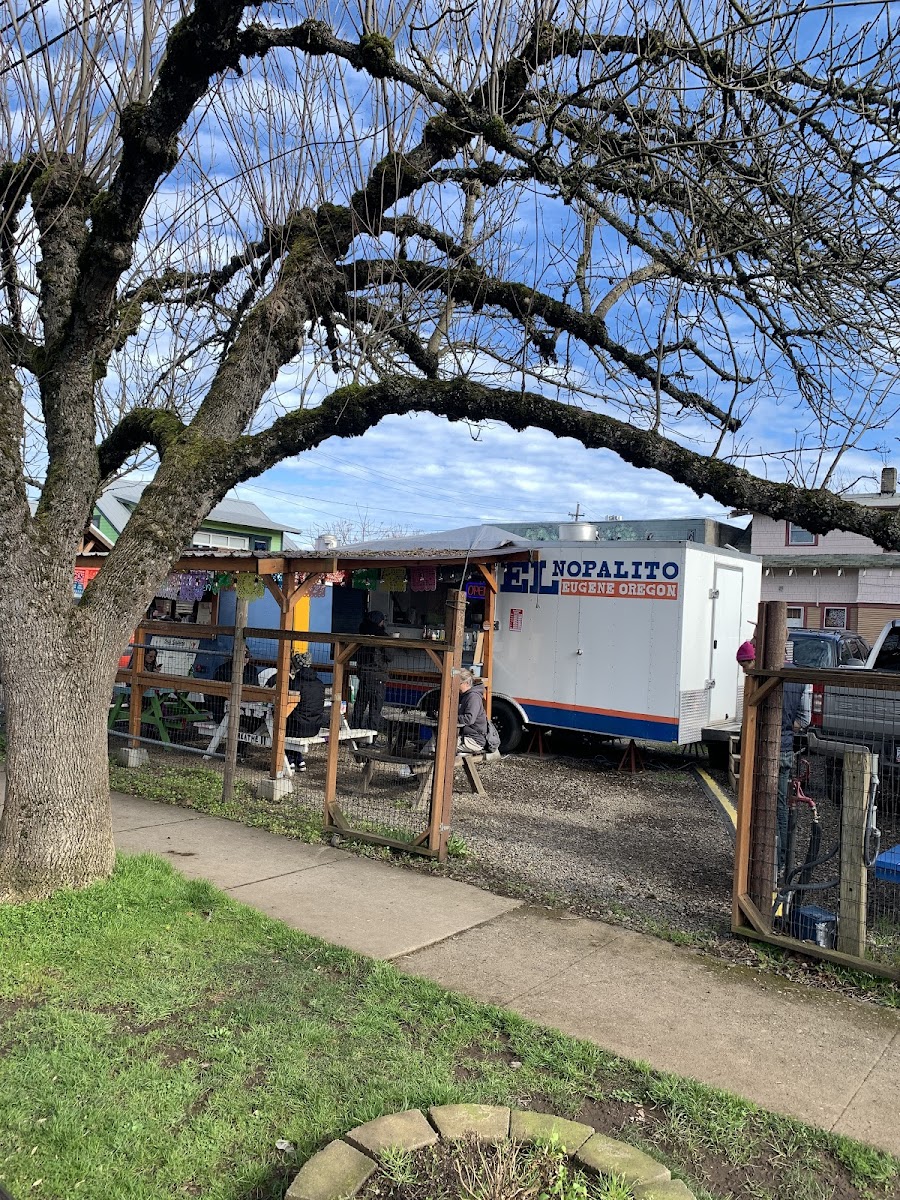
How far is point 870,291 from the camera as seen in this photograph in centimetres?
573

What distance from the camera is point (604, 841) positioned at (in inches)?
322

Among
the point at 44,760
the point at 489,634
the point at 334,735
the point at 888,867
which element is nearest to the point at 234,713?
the point at 334,735

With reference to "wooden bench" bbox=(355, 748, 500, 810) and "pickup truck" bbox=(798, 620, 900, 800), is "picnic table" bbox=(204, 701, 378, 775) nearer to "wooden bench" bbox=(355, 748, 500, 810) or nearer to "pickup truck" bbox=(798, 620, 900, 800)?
"wooden bench" bbox=(355, 748, 500, 810)

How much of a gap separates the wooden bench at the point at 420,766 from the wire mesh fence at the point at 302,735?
30 mm

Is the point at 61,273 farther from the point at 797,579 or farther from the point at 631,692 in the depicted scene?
the point at 797,579

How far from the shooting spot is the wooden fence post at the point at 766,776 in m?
5.33

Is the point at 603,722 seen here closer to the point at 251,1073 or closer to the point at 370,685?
the point at 370,685

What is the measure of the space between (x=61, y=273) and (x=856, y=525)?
566 centimetres

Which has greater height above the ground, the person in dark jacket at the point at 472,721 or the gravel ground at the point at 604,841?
the person in dark jacket at the point at 472,721

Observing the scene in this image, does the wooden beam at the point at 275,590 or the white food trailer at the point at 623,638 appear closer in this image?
the wooden beam at the point at 275,590

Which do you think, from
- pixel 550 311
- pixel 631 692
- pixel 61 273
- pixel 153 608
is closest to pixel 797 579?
pixel 631 692

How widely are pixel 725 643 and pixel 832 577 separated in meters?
20.8

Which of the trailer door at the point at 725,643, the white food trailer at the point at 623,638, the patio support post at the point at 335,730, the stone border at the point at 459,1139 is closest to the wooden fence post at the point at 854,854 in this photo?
the stone border at the point at 459,1139

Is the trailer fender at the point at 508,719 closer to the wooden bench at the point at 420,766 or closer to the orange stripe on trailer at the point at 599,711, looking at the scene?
the orange stripe on trailer at the point at 599,711
